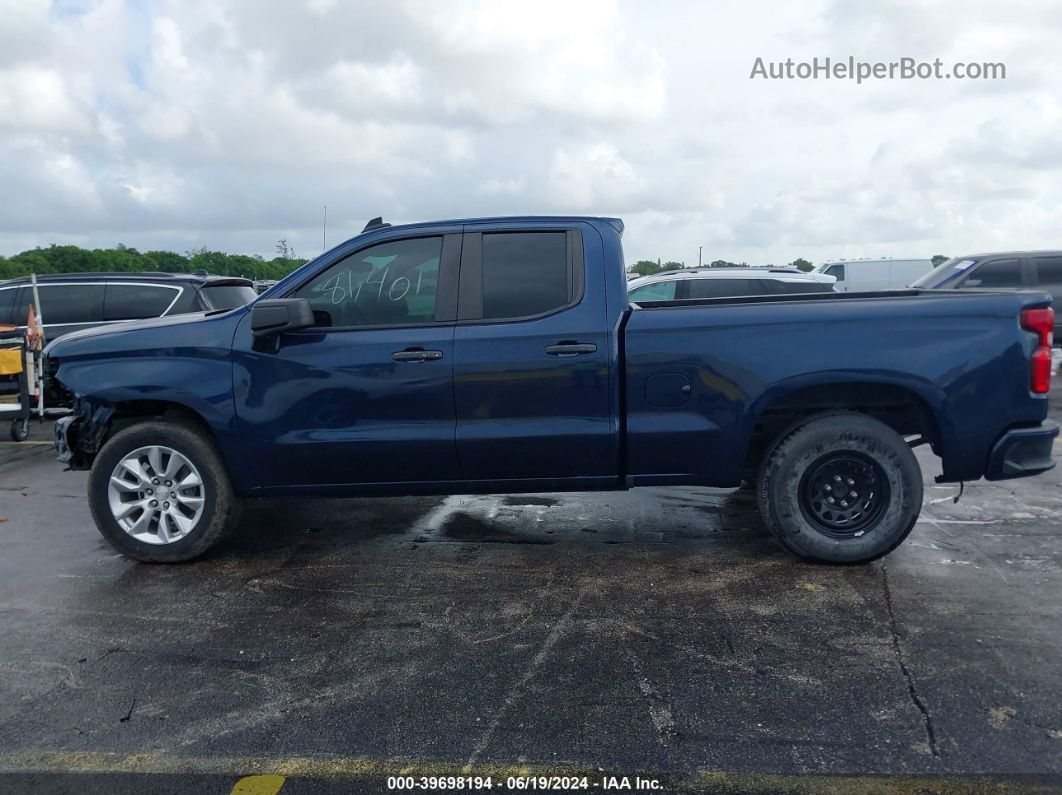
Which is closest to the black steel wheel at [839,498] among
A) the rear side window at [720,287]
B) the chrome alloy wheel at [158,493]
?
the chrome alloy wheel at [158,493]

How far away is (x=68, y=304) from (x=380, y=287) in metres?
7.88

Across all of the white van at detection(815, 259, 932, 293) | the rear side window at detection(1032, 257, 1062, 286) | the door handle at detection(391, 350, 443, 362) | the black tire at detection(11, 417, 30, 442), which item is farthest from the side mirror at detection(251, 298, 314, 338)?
the white van at detection(815, 259, 932, 293)

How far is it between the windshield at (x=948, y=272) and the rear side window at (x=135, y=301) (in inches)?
443

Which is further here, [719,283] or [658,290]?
[658,290]

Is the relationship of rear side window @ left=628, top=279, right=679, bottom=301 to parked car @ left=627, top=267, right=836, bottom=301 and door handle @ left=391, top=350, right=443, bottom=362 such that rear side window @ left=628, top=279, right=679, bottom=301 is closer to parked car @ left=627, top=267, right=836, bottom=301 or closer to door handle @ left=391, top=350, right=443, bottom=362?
parked car @ left=627, top=267, right=836, bottom=301

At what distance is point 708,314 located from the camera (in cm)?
484

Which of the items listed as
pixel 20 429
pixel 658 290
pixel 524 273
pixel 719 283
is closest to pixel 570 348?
pixel 524 273

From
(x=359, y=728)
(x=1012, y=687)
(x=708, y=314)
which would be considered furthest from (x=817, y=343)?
(x=359, y=728)

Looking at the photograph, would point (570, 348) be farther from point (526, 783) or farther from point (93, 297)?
point (93, 297)

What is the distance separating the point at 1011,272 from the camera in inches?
567

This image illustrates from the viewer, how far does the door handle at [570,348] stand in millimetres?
4832

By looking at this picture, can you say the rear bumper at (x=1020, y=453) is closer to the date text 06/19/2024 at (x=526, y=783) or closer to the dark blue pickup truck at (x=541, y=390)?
the dark blue pickup truck at (x=541, y=390)

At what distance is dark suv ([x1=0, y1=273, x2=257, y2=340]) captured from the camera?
11.0 meters

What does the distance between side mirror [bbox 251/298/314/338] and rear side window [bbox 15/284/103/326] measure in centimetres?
746
